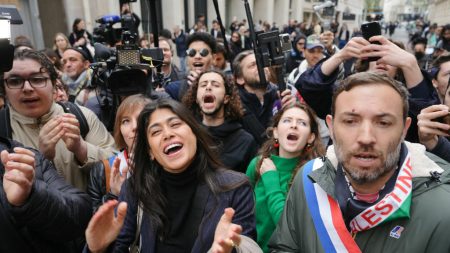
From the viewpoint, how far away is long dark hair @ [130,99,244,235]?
1771 millimetres

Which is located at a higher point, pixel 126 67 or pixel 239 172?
pixel 126 67

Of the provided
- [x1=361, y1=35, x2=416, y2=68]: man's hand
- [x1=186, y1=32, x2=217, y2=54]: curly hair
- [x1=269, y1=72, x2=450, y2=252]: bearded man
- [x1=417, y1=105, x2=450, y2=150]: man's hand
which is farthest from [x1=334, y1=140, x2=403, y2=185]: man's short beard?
[x1=186, y1=32, x2=217, y2=54]: curly hair

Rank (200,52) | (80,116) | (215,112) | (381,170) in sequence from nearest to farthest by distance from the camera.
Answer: (381,170) < (80,116) < (215,112) < (200,52)

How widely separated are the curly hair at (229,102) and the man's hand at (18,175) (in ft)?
5.84

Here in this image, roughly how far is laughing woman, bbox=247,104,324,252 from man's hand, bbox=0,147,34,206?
54.7 inches

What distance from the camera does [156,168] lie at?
1.95 metres

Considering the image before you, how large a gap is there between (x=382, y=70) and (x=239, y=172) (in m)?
Result: 1.02

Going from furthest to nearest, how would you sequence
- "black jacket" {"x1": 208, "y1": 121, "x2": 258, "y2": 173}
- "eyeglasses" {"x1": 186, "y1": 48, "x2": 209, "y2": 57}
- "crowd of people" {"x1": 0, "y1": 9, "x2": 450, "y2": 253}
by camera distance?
"eyeglasses" {"x1": 186, "y1": 48, "x2": 209, "y2": 57}, "black jacket" {"x1": 208, "y1": 121, "x2": 258, "y2": 173}, "crowd of people" {"x1": 0, "y1": 9, "x2": 450, "y2": 253}

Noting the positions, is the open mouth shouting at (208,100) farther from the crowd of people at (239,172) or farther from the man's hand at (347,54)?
the man's hand at (347,54)

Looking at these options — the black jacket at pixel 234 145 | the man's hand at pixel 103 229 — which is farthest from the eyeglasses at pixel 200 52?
the man's hand at pixel 103 229

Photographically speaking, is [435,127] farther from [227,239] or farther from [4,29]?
[4,29]

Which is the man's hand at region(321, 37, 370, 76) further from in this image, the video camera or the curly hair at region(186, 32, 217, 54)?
the curly hair at region(186, 32, 217, 54)

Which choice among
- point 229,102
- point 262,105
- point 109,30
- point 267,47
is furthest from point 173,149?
point 262,105

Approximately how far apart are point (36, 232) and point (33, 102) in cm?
92
